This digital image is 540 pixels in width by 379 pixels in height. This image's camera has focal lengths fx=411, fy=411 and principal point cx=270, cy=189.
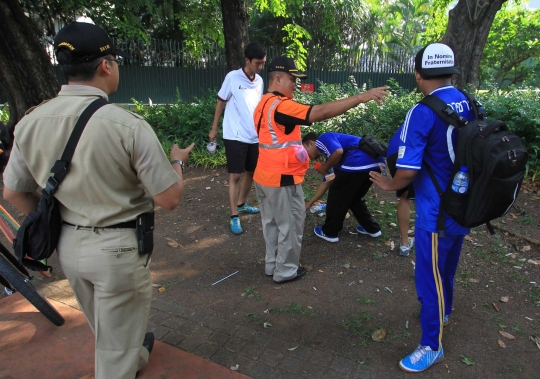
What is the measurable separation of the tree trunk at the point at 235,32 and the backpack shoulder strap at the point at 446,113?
6295mm

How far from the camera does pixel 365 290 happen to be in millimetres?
3779

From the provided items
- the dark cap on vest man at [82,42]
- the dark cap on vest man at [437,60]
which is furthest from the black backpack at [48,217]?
the dark cap on vest man at [437,60]

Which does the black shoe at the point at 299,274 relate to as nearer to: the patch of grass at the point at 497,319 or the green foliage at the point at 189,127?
the patch of grass at the point at 497,319

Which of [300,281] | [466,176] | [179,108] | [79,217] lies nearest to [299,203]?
[300,281]

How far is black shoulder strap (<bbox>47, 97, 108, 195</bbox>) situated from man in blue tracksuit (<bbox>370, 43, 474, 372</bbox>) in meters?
1.74

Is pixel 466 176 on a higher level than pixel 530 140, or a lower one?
higher

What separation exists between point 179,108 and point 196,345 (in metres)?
6.41

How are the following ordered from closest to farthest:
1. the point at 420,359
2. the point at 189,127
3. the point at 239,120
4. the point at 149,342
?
the point at 420,359, the point at 149,342, the point at 239,120, the point at 189,127

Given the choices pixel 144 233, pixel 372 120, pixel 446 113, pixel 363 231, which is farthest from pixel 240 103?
pixel 372 120

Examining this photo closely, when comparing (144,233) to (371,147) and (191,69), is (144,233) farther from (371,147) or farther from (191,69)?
(191,69)

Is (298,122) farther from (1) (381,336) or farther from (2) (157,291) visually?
(2) (157,291)

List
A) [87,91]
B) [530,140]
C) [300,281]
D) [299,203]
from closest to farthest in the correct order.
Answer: [87,91] < [299,203] < [300,281] < [530,140]

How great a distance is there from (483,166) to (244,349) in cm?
202

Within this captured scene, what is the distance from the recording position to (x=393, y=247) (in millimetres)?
4535
